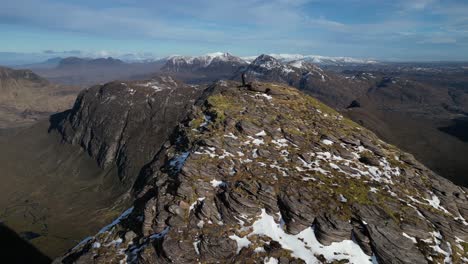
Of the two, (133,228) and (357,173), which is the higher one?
(357,173)

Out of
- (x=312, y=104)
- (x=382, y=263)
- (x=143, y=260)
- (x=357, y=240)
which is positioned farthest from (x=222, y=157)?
(x=312, y=104)

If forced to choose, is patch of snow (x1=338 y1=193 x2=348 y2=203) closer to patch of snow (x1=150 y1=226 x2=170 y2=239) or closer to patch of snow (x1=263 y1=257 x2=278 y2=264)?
patch of snow (x1=263 y1=257 x2=278 y2=264)

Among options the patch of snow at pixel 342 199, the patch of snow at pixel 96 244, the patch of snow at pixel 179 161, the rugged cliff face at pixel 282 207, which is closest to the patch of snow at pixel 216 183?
the rugged cliff face at pixel 282 207

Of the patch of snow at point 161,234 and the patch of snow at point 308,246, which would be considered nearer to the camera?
the patch of snow at point 308,246

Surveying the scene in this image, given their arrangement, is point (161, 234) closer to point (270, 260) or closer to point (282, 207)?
point (270, 260)

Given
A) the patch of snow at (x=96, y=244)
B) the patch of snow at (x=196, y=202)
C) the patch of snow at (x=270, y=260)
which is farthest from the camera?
the patch of snow at (x=96, y=244)

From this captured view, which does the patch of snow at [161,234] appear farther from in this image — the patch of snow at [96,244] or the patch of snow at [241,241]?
the patch of snow at [96,244]

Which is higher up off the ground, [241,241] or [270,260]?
[241,241]

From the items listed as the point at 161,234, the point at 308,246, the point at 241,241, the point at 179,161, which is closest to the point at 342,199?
the point at 308,246

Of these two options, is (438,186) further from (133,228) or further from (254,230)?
(133,228)
